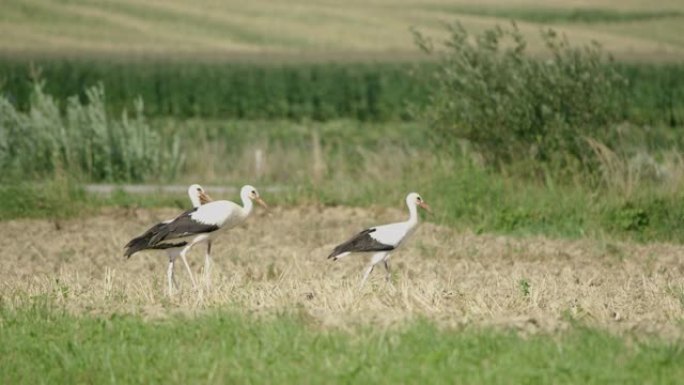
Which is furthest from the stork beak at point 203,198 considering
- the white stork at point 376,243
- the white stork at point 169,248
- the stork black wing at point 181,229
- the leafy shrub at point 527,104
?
the leafy shrub at point 527,104

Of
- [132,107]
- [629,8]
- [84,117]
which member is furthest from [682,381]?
[629,8]

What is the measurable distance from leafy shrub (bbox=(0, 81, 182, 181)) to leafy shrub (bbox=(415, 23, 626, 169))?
233 inches

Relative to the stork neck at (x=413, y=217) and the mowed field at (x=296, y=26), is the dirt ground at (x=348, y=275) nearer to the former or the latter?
the stork neck at (x=413, y=217)

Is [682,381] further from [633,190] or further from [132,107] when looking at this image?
[132,107]

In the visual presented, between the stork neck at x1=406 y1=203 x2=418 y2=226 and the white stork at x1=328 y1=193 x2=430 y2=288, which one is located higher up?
the stork neck at x1=406 y1=203 x2=418 y2=226

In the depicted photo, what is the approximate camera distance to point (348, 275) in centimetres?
1673

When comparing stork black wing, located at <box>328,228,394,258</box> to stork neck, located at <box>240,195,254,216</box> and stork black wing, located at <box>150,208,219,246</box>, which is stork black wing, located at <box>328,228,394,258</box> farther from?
stork black wing, located at <box>150,208,219,246</box>

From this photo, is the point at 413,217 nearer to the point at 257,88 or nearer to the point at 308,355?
the point at 308,355

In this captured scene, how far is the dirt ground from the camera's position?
11430mm

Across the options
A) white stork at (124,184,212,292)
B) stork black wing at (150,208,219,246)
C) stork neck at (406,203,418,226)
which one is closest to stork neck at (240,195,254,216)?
stork black wing at (150,208,219,246)

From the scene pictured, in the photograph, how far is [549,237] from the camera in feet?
66.1

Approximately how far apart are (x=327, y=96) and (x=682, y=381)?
170 feet

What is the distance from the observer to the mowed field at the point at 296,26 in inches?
3056

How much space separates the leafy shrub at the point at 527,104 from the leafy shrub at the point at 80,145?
5922 millimetres
